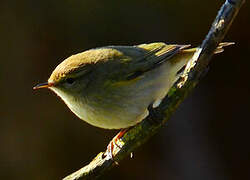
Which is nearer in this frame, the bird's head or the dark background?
the bird's head

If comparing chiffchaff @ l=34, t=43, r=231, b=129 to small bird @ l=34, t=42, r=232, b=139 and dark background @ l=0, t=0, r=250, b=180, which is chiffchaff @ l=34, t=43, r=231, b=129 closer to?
small bird @ l=34, t=42, r=232, b=139

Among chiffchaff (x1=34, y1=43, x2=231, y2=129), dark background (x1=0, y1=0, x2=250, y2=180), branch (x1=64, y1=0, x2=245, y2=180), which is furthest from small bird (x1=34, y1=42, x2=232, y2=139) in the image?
dark background (x1=0, y1=0, x2=250, y2=180)

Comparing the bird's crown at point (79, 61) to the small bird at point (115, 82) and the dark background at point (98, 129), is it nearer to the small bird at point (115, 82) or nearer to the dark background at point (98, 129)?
the small bird at point (115, 82)

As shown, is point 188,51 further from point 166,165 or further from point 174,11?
point 166,165

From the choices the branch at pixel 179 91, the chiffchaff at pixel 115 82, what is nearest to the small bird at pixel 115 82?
the chiffchaff at pixel 115 82

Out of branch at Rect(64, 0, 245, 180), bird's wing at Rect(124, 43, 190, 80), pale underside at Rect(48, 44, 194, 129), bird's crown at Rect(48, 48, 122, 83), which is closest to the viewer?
branch at Rect(64, 0, 245, 180)

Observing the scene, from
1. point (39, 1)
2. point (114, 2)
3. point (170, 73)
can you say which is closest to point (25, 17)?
point (39, 1)

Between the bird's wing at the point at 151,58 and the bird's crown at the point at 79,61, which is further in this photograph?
the bird's wing at the point at 151,58
